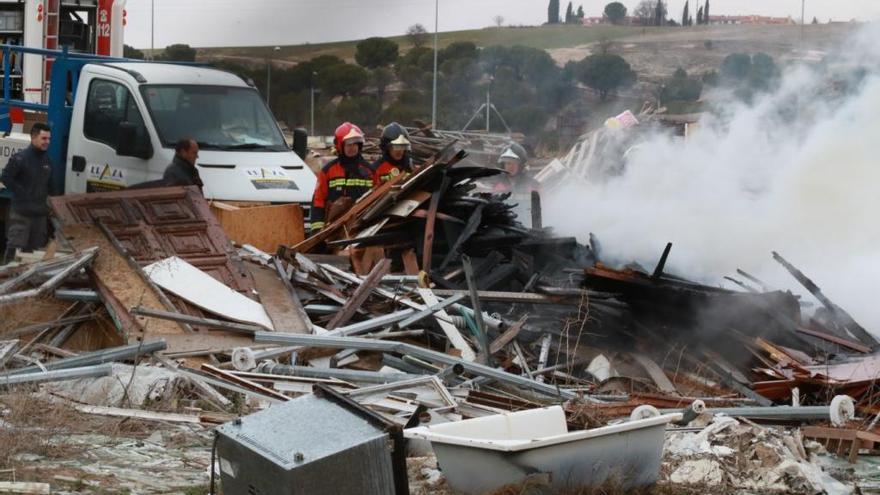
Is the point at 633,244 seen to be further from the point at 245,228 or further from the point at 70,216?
the point at 70,216

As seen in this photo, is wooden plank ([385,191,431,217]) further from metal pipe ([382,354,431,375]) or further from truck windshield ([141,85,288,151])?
truck windshield ([141,85,288,151])

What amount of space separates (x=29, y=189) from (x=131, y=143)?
1.37 meters

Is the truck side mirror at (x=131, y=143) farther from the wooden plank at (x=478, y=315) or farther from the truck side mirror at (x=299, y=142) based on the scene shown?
the wooden plank at (x=478, y=315)

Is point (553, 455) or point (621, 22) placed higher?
point (621, 22)

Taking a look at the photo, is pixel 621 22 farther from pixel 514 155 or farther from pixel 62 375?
pixel 62 375

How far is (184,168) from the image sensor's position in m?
12.7

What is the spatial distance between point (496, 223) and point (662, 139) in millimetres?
4009

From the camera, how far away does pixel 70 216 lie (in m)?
11.0

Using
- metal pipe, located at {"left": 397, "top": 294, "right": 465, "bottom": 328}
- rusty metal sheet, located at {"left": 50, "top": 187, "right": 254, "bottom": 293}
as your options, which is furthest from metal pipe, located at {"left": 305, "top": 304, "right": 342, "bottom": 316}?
metal pipe, located at {"left": 397, "top": 294, "right": 465, "bottom": 328}

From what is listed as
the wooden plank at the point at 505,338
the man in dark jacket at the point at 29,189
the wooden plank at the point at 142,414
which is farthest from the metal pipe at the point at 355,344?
the man in dark jacket at the point at 29,189

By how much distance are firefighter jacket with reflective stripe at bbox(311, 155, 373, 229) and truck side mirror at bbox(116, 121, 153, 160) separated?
2055 millimetres

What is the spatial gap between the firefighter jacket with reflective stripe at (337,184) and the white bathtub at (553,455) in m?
6.51

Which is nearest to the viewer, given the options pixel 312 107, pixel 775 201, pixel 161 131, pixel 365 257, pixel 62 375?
pixel 62 375

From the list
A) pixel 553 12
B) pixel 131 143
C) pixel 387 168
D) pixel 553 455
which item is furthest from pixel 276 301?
pixel 553 12
